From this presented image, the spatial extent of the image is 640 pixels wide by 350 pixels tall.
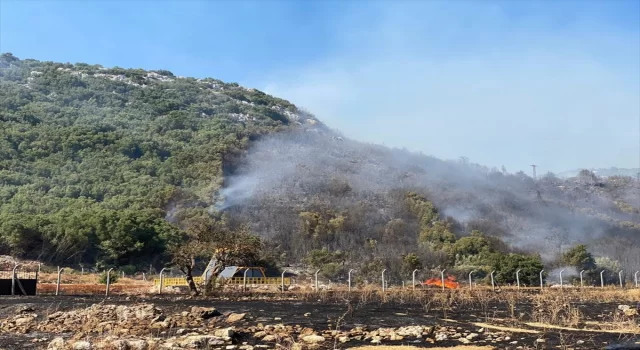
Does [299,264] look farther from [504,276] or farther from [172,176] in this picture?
[172,176]

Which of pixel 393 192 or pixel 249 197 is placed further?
pixel 393 192

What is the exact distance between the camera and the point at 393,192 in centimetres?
7856

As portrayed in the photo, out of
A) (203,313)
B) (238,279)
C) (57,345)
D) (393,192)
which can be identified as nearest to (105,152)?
(393,192)

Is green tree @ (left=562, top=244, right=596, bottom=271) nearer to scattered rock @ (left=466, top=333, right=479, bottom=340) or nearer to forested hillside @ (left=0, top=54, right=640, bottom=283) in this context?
forested hillside @ (left=0, top=54, right=640, bottom=283)

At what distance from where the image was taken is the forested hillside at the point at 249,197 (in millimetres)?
41938

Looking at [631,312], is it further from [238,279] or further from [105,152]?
[105,152]

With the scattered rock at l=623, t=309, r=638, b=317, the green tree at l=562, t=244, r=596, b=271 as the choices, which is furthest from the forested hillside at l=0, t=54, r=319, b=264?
the scattered rock at l=623, t=309, r=638, b=317

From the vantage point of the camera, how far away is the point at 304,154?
326 ft

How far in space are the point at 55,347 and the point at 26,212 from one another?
46.8 m

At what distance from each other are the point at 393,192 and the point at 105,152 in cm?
3932

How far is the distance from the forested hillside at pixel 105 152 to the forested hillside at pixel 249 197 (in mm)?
226

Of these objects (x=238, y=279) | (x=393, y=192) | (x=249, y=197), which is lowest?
(x=238, y=279)

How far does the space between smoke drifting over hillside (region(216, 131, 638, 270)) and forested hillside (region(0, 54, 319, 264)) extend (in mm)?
6019

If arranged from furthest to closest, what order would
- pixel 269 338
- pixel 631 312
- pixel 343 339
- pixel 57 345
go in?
pixel 631 312 < pixel 269 338 < pixel 343 339 < pixel 57 345
